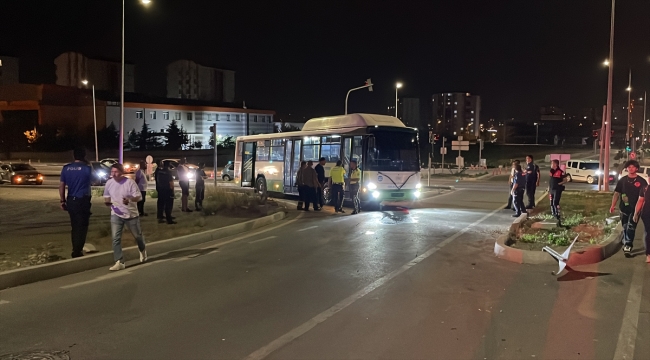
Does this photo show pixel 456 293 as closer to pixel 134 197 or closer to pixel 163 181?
pixel 134 197

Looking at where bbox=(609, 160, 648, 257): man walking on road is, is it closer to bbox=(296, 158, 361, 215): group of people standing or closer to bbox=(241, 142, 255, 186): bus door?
bbox=(296, 158, 361, 215): group of people standing

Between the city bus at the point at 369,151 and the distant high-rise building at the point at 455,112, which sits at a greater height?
the distant high-rise building at the point at 455,112

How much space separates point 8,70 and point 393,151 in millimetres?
96383

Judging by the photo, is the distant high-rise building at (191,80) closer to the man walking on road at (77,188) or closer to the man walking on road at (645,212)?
the man walking on road at (77,188)

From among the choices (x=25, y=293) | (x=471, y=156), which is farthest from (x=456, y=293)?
(x=471, y=156)

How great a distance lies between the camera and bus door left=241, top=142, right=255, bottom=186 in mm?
26062

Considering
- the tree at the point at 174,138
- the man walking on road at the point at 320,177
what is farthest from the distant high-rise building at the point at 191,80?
the man walking on road at the point at 320,177

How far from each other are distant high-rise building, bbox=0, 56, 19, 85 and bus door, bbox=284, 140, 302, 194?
289 feet

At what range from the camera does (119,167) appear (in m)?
9.26

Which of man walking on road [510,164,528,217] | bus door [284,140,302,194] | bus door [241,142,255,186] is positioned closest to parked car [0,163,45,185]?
bus door [241,142,255,186]

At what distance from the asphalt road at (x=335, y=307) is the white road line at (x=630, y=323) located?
2 cm

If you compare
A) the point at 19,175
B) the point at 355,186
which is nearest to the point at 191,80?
the point at 19,175

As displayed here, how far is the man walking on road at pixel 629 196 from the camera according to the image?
32.4 ft

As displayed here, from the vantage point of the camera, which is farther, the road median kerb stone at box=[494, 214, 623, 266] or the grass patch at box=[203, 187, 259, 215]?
the grass patch at box=[203, 187, 259, 215]
